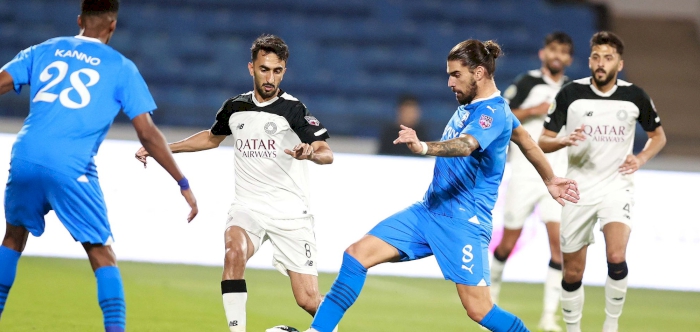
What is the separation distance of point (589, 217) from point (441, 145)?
7.85 feet

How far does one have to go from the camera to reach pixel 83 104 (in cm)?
479

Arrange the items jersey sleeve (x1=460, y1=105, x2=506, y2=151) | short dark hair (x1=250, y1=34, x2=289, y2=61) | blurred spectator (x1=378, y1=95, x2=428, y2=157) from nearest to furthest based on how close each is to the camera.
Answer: jersey sleeve (x1=460, y1=105, x2=506, y2=151) < short dark hair (x1=250, y1=34, x2=289, y2=61) < blurred spectator (x1=378, y1=95, x2=428, y2=157)

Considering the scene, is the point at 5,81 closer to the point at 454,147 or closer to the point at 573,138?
the point at 454,147

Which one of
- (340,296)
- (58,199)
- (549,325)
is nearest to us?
(58,199)

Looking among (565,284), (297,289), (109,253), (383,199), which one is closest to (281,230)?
(297,289)

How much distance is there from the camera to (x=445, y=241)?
5.40m

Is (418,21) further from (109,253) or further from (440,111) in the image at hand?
(109,253)

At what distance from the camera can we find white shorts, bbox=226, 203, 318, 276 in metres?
5.85

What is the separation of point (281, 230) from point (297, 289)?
398 mm

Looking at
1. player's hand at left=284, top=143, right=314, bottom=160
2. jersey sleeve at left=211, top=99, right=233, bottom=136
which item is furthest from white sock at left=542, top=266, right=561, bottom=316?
player's hand at left=284, top=143, right=314, bottom=160

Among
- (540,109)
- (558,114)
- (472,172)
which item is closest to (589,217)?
(558,114)

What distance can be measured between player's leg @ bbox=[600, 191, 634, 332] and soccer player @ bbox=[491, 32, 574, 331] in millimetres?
1437

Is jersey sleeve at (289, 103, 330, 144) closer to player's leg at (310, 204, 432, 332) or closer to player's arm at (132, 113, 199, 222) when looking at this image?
player's leg at (310, 204, 432, 332)

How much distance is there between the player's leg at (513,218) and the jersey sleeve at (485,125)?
11.4ft
